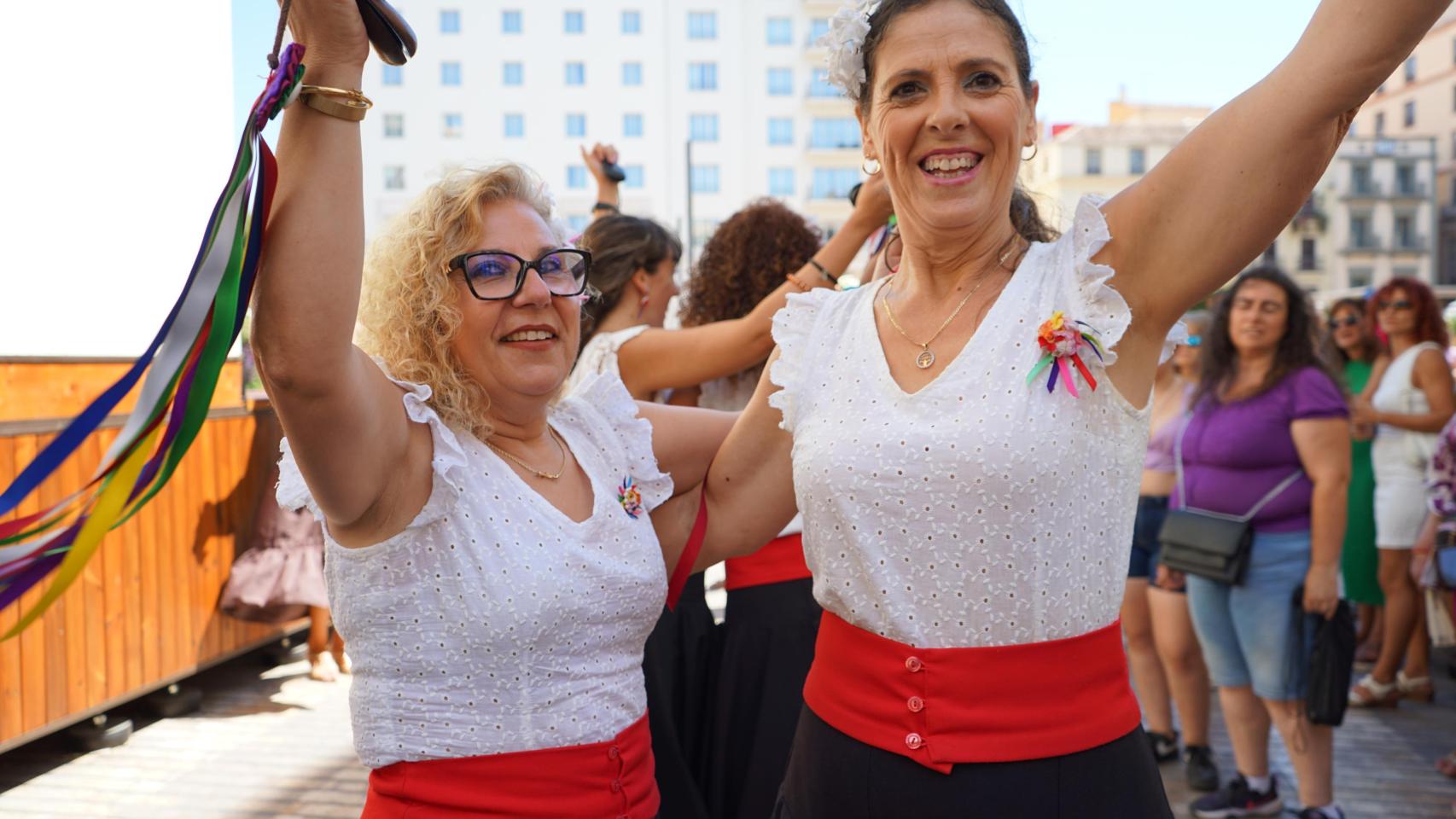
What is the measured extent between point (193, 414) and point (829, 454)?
2.70 feet

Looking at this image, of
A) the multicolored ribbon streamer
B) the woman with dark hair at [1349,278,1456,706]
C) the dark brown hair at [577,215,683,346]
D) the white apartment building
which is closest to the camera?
the multicolored ribbon streamer

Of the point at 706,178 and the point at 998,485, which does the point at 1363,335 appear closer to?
the point at 998,485

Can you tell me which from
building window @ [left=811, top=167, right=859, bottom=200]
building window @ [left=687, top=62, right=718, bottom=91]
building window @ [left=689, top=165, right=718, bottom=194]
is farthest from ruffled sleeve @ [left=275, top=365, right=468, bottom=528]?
building window @ [left=687, top=62, right=718, bottom=91]

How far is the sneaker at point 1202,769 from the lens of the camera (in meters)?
4.39

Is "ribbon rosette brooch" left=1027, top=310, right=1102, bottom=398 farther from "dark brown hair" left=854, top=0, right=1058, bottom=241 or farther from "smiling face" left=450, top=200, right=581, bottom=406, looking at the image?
"smiling face" left=450, top=200, right=581, bottom=406

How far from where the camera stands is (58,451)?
113 cm

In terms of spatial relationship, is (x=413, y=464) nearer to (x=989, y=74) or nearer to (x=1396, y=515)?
(x=989, y=74)

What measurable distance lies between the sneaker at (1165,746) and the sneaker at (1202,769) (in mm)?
223

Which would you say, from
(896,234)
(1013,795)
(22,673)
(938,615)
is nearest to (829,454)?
(938,615)

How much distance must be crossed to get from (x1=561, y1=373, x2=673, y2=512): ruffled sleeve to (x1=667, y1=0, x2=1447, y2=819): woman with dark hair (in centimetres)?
34

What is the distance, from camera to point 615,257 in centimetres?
328

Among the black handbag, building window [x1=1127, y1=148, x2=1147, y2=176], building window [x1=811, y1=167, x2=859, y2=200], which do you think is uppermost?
building window [x1=1127, y1=148, x2=1147, y2=176]

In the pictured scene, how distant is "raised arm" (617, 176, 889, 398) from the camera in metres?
2.86

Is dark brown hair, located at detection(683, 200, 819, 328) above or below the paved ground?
above
